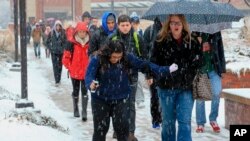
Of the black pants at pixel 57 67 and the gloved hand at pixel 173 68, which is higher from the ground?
the gloved hand at pixel 173 68

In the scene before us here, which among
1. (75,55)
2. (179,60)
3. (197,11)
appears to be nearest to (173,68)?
(179,60)

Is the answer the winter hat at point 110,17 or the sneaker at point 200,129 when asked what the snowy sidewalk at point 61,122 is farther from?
→ the winter hat at point 110,17

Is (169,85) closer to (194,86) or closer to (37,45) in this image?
(194,86)

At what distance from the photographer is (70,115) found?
995cm

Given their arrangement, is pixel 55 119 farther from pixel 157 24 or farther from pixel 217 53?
pixel 217 53

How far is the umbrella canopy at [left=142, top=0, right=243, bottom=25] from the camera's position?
7012 millimetres

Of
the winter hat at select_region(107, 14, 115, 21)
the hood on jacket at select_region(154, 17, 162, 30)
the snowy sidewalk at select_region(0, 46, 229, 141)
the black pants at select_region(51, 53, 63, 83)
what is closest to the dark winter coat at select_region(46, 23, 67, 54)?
the black pants at select_region(51, 53, 63, 83)

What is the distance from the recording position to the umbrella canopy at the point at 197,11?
7.01 metres

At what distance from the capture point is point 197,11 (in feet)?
23.5

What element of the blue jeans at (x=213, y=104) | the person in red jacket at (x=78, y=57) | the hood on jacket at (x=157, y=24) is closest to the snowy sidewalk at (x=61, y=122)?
the blue jeans at (x=213, y=104)

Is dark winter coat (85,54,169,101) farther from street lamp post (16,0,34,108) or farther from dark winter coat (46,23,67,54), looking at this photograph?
dark winter coat (46,23,67,54)

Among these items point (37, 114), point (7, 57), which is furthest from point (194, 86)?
point (7, 57)

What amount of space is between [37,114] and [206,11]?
3.01m

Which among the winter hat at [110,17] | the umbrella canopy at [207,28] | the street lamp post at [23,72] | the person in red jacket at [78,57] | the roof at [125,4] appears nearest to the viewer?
the winter hat at [110,17]
